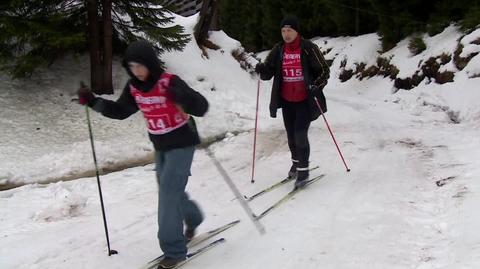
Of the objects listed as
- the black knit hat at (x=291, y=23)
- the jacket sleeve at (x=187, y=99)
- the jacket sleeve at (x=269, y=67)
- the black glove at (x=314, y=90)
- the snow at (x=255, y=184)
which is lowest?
the snow at (x=255, y=184)

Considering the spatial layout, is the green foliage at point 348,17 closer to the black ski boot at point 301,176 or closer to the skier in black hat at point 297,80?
the skier in black hat at point 297,80

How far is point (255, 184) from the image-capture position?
23.2 feet

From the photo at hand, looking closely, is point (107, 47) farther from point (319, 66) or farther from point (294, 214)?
point (294, 214)

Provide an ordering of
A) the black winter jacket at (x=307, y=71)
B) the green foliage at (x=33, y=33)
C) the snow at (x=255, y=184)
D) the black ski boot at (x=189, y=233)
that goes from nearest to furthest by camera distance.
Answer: the snow at (x=255, y=184)
the black ski boot at (x=189, y=233)
the black winter jacket at (x=307, y=71)
the green foliage at (x=33, y=33)

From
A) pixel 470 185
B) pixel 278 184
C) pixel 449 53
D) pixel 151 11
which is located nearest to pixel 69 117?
pixel 151 11

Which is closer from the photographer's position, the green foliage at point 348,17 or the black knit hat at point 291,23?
the black knit hat at point 291,23

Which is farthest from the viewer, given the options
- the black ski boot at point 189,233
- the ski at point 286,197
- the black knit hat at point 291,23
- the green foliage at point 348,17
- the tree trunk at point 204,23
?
the green foliage at point 348,17

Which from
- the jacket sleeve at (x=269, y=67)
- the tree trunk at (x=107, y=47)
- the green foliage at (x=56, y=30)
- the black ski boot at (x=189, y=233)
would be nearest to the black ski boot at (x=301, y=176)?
the jacket sleeve at (x=269, y=67)

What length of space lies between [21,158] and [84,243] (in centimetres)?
408

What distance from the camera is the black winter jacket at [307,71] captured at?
6.22 metres

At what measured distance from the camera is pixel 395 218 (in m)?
5.03

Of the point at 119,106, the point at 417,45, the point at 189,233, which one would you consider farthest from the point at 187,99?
the point at 417,45

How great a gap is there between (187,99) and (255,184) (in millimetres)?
3444

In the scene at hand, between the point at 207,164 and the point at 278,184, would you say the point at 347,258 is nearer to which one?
the point at 278,184
